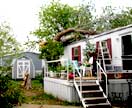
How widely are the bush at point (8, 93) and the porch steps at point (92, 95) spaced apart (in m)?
4.25

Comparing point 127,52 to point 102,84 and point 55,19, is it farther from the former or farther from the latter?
point 55,19

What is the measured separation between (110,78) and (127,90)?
4.22 ft

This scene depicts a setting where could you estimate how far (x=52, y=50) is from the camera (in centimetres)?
2391

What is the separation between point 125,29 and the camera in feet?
52.9

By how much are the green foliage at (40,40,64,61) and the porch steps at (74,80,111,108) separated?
359 inches

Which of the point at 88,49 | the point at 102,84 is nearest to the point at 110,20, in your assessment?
the point at 88,49

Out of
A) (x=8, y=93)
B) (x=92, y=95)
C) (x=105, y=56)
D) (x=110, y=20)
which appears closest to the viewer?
(x=8, y=93)

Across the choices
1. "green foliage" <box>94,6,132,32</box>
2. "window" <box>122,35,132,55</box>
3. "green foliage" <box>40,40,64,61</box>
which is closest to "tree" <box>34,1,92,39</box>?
"green foliage" <box>94,6,132,32</box>

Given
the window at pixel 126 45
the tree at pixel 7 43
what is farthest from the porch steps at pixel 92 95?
the tree at pixel 7 43

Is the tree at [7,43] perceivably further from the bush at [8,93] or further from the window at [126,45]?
the bush at [8,93]

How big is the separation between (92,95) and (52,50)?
1024 cm

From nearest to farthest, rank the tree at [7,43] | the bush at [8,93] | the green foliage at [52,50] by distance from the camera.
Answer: the bush at [8,93]
the green foliage at [52,50]
the tree at [7,43]

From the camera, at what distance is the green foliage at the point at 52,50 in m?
23.9

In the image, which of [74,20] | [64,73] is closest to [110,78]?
[64,73]
